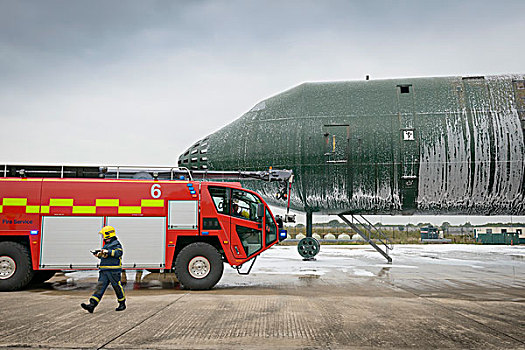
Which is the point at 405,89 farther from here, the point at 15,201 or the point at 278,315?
the point at 15,201

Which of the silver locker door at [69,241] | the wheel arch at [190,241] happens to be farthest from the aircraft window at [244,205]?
the silver locker door at [69,241]

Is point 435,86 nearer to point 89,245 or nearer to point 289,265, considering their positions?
point 289,265

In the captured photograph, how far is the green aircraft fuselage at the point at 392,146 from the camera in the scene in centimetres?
1319

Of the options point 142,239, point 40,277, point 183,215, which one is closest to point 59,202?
point 142,239

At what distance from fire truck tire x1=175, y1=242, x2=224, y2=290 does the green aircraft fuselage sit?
16.4 ft

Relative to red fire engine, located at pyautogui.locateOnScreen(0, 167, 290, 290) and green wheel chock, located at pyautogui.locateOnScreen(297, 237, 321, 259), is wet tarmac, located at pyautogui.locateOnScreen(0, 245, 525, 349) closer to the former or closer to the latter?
red fire engine, located at pyautogui.locateOnScreen(0, 167, 290, 290)

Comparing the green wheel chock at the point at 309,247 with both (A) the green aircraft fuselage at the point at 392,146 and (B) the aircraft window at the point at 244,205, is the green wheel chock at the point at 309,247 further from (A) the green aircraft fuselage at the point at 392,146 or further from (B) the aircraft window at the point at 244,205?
(B) the aircraft window at the point at 244,205

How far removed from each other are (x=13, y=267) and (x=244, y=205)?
548 cm

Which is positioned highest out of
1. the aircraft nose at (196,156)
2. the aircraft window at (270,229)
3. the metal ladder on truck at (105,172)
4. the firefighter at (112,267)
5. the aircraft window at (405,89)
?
the aircraft window at (405,89)

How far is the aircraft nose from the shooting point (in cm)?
1534

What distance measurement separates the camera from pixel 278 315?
7.14 meters

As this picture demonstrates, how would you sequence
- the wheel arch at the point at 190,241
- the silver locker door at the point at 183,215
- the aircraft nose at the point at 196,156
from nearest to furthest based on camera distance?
1. the silver locker door at the point at 183,215
2. the wheel arch at the point at 190,241
3. the aircraft nose at the point at 196,156

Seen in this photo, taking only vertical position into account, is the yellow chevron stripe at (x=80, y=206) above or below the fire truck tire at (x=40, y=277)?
above

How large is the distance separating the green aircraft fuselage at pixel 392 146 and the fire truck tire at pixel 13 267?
21.7ft
